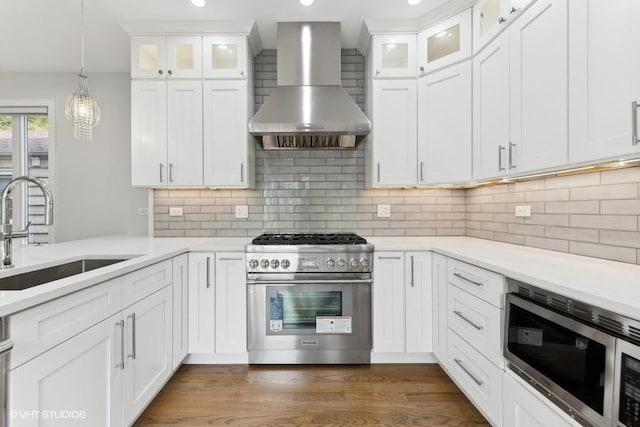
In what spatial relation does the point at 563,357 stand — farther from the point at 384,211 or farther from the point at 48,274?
the point at 48,274

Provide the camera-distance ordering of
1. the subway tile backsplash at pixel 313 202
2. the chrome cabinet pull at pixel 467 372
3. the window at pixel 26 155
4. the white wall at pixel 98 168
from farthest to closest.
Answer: the window at pixel 26 155 < the white wall at pixel 98 168 < the subway tile backsplash at pixel 313 202 < the chrome cabinet pull at pixel 467 372

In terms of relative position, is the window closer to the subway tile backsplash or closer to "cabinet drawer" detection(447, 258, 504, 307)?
the subway tile backsplash

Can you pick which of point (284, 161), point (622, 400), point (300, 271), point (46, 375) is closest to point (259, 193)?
point (284, 161)

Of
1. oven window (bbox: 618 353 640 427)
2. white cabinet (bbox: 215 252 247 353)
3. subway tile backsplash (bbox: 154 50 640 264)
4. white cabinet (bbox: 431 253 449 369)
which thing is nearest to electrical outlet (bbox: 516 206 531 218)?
white cabinet (bbox: 431 253 449 369)

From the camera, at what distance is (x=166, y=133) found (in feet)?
9.39

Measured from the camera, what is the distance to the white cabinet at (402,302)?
2.57 meters

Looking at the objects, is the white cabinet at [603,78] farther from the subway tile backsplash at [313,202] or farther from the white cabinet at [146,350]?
the white cabinet at [146,350]

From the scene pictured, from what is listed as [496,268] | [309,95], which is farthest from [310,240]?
[496,268]

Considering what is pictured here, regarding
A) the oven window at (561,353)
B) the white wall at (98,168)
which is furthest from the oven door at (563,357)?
the white wall at (98,168)

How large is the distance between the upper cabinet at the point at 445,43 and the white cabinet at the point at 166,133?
6.23 feet

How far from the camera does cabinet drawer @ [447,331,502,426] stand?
163cm

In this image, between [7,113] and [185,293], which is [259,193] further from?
[7,113]

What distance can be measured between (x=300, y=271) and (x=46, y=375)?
5.31 ft

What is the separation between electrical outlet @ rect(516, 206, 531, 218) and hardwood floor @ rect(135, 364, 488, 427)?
1273 mm
